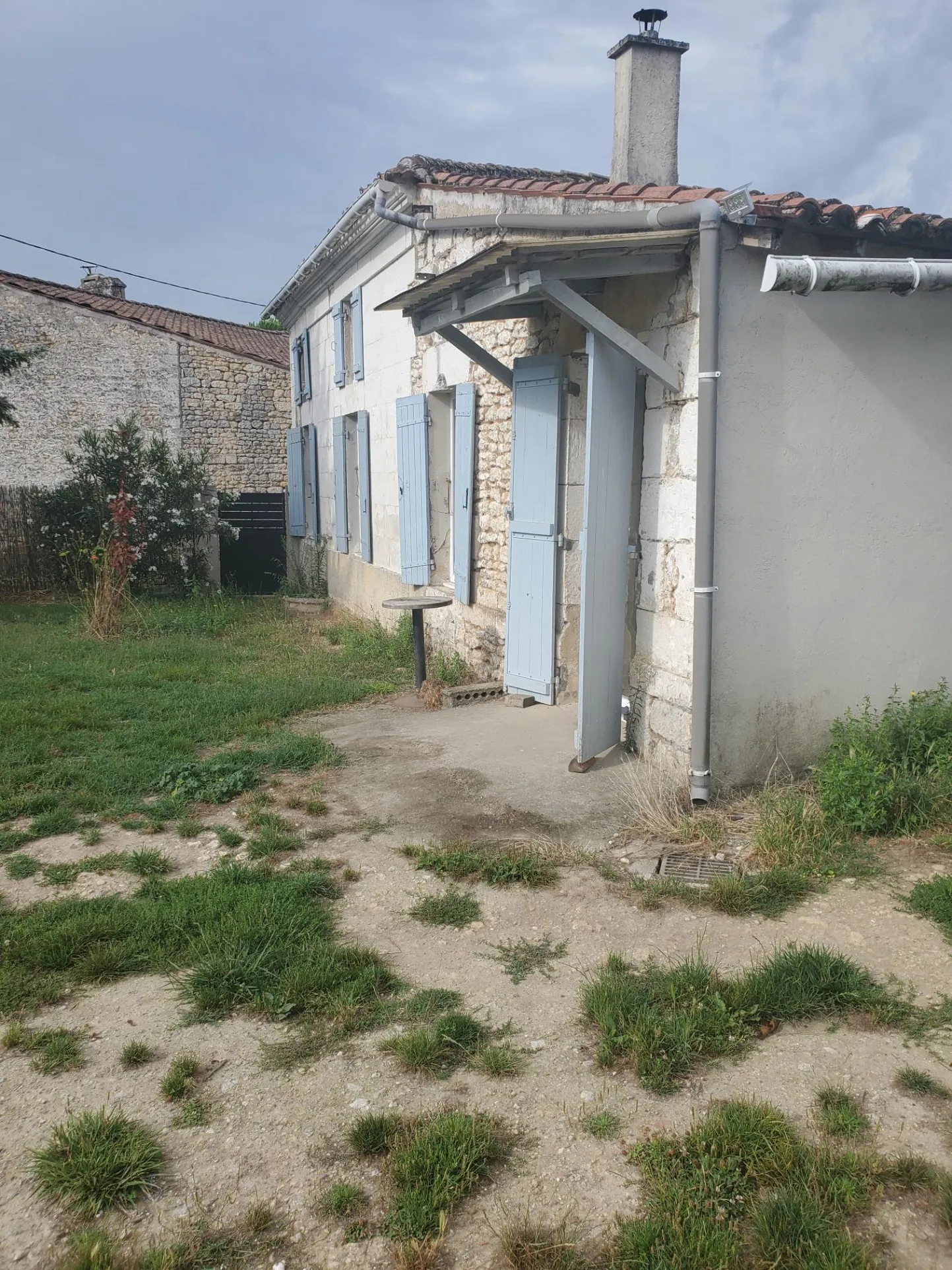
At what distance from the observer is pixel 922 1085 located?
2.55 m

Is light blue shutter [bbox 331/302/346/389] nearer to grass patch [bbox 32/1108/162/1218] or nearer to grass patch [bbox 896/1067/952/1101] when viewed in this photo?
grass patch [bbox 32/1108/162/1218]

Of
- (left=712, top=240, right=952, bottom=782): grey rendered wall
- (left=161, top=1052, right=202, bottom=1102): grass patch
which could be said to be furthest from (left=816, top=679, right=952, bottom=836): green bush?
(left=161, top=1052, right=202, bottom=1102): grass patch

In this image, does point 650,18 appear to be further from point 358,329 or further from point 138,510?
point 138,510

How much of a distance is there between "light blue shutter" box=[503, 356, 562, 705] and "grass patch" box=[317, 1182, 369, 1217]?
166 inches

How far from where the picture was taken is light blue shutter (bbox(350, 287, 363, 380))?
10641 mm

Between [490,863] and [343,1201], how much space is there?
1.94 metres

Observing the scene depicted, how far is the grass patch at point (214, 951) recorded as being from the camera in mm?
3088

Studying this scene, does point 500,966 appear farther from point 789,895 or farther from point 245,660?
point 245,660

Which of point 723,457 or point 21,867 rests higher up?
point 723,457

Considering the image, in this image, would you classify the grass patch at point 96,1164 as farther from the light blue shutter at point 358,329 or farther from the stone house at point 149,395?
the stone house at point 149,395

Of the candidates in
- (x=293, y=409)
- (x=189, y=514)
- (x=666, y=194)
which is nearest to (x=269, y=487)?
(x=293, y=409)

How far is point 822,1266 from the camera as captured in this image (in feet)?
6.41

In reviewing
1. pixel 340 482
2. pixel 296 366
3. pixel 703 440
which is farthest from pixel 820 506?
pixel 296 366

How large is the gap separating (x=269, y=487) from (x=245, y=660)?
10.3m
